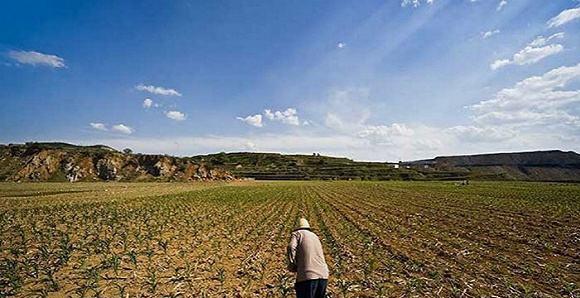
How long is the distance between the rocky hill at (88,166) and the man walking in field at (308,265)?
95402mm

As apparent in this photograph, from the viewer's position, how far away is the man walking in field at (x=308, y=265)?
596 cm

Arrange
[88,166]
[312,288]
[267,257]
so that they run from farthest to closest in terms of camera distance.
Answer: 1. [88,166]
2. [267,257]
3. [312,288]

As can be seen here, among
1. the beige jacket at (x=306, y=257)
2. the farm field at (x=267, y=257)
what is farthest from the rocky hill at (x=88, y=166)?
the beige jacket at (x=306, y=257)

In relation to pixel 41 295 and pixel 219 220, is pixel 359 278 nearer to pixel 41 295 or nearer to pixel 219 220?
pixel 41 295

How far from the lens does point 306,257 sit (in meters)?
5.97

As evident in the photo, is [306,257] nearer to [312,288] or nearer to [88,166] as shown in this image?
[312,288]

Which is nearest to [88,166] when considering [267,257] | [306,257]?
[267,257]

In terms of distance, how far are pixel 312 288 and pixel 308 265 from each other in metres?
0.37

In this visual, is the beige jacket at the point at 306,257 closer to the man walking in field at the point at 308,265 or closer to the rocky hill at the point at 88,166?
the man walking in field at the point at 308,265

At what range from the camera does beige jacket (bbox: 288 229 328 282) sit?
19.6 feet

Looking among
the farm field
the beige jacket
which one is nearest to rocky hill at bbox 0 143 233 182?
the farm field

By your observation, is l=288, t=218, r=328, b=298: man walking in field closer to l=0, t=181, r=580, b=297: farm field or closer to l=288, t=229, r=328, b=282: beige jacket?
l=288, t=229, r=328, b=282: beige jacket

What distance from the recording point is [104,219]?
20.8 metres

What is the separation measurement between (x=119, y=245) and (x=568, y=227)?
2168 centimetres
